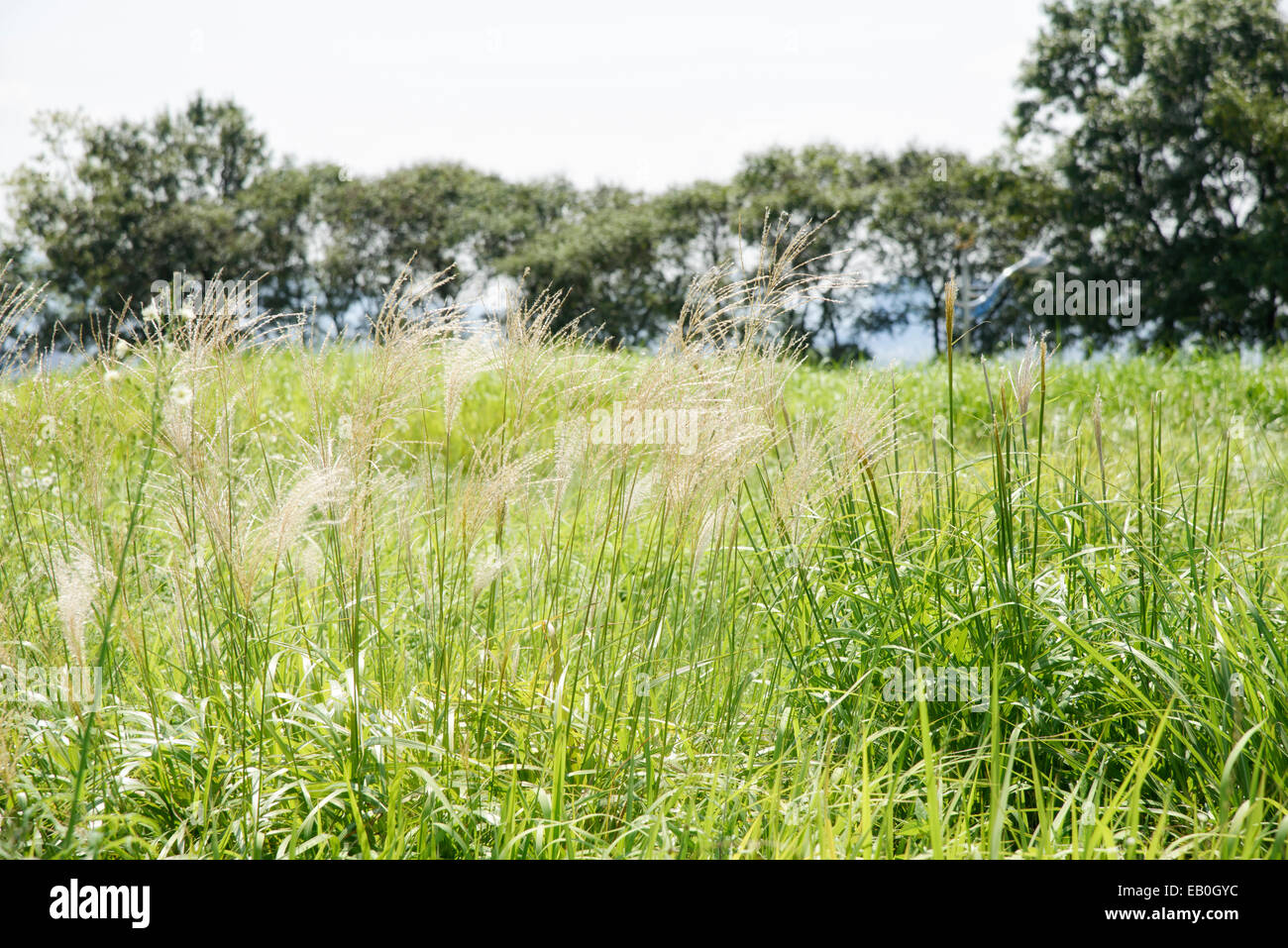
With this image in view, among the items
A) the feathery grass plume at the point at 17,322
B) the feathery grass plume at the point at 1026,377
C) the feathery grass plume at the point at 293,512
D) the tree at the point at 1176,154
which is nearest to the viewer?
the feathery grass plume at the point at 293,512

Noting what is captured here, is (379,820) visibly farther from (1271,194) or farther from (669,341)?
(1271,194)

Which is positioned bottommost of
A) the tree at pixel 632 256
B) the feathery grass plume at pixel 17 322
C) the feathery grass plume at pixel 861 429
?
the feathery grass plume at pixel 861 429

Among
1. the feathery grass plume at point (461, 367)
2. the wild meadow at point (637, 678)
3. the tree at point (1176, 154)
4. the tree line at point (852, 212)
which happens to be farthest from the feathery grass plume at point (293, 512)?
the tree at point (1176, 154)

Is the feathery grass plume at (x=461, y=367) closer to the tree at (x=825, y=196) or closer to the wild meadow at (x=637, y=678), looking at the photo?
the wild meadow at (x=637, y=678)

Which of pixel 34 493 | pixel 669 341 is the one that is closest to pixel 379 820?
pixel 669 341

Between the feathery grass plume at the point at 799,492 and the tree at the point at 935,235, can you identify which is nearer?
the feathery grass plume at the point at 799,492

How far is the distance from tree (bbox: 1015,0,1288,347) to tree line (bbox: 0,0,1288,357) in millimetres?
51

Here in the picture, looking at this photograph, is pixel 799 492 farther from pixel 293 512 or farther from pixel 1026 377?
pixel 293 512

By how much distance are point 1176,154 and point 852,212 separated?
25.7 ft

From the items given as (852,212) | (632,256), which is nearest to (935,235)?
(852,212)

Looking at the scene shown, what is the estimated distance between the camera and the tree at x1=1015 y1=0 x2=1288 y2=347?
1827cm

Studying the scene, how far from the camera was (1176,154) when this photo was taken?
1953 centimetres

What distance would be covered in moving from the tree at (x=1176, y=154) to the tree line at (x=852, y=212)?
→ 51mm

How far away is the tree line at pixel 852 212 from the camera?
19.0 m
